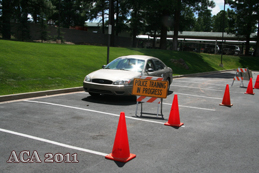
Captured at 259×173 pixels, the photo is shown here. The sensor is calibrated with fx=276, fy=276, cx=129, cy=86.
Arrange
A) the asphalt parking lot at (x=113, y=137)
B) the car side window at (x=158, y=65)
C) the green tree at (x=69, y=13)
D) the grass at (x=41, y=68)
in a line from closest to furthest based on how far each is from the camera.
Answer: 1. the asphalt parking lot at (x=113, y=137)
2. the grass at (x=41, y=68)
3. the car side window at (x=158, y=65)
4. the green tree at (x=69, y=13)

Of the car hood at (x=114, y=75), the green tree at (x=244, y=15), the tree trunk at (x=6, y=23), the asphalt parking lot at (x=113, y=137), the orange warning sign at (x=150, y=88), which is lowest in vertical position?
the asphalt parking lot at (x=113, y=137)

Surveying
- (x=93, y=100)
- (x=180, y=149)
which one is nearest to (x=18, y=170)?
(x=180, y=149)

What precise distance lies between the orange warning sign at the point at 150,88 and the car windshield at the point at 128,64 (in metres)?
2.52

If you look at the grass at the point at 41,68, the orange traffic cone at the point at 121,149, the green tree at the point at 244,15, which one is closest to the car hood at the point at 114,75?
the grass at the point at 41,68

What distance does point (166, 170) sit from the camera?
13.9 ft

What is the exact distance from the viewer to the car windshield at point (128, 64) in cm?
1078

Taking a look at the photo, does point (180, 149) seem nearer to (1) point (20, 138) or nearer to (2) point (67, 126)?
(2) point (67, 126)

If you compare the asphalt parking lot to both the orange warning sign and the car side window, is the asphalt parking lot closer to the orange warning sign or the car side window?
the orange warning sign

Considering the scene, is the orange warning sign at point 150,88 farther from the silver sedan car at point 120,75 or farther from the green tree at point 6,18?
the green tree at point 6,18

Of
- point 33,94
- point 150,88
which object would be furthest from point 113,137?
point 33,94

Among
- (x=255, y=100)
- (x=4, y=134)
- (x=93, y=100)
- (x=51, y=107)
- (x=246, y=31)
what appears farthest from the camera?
(x=246, y=31)

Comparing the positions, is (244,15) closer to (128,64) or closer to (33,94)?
(128,64)

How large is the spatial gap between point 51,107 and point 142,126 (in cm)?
321

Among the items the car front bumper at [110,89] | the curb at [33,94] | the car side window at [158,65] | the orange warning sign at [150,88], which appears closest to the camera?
the orange warning sign at [150,88]
